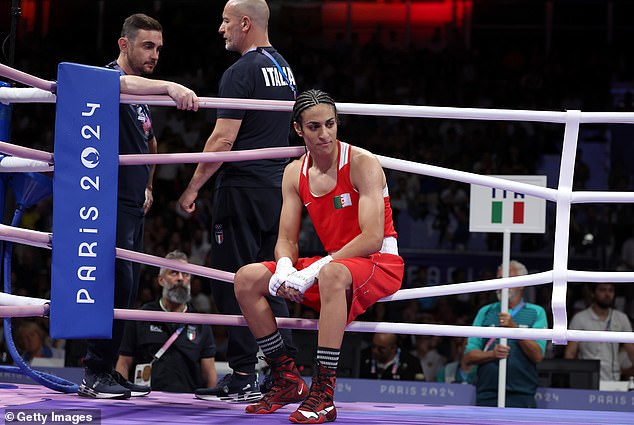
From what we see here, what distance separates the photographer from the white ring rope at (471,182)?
3461 mm

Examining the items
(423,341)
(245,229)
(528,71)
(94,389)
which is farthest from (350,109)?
(528,71)

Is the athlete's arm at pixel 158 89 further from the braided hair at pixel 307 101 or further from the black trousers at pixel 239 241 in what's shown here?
the black trousers at pixel 239 241

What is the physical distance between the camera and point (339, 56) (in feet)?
50.3

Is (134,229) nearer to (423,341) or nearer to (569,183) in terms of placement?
(569,183)

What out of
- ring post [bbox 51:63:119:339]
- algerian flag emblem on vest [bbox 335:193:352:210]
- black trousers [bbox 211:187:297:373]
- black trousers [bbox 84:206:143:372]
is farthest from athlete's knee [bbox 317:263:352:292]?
black trousers [bbox 84:206:143:372]

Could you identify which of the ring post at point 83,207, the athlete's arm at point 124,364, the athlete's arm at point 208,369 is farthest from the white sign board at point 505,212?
the ring post at point 83,207

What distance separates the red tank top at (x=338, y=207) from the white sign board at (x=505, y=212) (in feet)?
10.1

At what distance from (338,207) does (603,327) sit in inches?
205

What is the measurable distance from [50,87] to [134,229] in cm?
73

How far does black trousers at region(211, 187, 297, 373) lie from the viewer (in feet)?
12.9

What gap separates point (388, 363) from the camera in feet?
25.1

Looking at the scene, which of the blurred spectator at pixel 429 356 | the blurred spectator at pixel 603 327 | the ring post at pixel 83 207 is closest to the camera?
the ring post at pixel 83 207

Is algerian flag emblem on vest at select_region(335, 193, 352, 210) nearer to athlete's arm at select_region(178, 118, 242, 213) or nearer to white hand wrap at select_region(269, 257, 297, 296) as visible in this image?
white hand wrap at select_region(269, 257, 297, 296)
